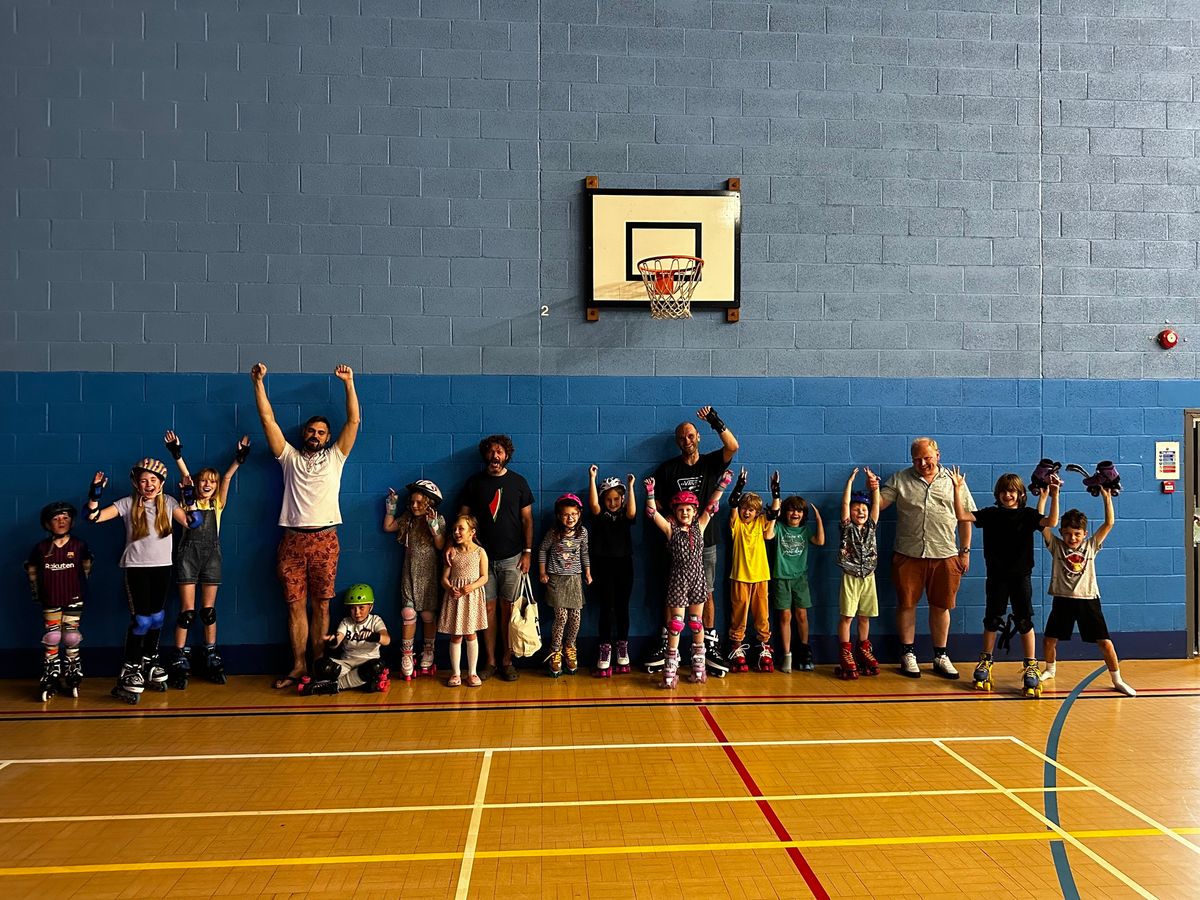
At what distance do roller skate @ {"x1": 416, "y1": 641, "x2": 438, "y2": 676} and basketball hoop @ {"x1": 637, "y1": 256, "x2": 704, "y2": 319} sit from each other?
3.44 metres

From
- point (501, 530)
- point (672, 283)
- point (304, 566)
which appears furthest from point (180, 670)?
point (672, 283)

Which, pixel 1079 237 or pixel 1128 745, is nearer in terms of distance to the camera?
pixel 1128 745

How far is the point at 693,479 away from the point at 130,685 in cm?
468

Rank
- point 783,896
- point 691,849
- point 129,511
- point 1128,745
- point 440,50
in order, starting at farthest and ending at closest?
point 440,50
point 129,511
point 1128,745
point 691,849
point 783,896

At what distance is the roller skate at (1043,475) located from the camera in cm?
696

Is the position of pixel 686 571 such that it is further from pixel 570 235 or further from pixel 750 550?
pixel 570 235

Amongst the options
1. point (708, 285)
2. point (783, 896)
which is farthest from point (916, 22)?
point (783, 896)

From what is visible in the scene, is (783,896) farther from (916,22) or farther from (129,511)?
(916,22)

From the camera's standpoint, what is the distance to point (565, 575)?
6.97m

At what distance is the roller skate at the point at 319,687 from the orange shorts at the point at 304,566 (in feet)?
2.21

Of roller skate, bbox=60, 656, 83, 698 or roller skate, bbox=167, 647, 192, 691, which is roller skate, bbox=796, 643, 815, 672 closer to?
roller skate, bbox=167, 647, 192, 691

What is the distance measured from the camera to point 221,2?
7.21 meters

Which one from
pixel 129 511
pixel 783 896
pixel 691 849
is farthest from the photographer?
pixel 129 511

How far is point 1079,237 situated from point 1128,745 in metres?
4.64
